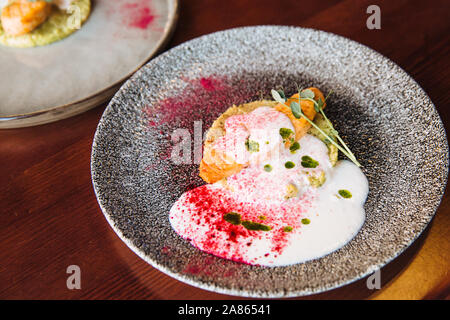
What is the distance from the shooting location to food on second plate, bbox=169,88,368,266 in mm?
1144

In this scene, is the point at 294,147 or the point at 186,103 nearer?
the point at 294,147

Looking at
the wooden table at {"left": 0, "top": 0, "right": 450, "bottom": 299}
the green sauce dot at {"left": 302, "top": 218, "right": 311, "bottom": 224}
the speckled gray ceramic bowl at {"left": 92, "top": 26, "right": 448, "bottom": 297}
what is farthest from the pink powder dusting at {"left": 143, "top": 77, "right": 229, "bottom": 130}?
the green sauce dot at {"left": 302, "top": 218, "right": 311, "bottom": 224}

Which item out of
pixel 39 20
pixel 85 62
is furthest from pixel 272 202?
pixel 39 20

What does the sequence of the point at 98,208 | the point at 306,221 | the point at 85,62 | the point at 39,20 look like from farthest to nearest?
the point at 39,20 < the point at 85,62 < the point at 98,208 < the point at 306,221

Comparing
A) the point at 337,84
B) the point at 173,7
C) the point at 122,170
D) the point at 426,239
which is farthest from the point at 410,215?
the point at 173,7

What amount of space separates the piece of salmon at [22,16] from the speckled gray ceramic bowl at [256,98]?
66 centimetres

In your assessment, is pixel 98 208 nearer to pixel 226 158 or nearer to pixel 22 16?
pixel 226 158

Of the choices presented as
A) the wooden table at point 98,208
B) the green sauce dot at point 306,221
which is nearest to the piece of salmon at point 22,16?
the wooden table at point 98,208

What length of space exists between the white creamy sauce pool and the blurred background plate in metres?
0.56

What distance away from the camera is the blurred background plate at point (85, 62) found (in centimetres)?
153

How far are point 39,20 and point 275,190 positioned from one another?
1.34 m

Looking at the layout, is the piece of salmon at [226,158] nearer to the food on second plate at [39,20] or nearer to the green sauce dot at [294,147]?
the green sauce dot at [294,147]

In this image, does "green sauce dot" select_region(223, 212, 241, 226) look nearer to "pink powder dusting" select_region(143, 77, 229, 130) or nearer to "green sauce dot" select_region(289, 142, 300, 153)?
"green sauce dot" select_region(289, 142, 300, 153)

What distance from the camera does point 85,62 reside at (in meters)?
1.75
